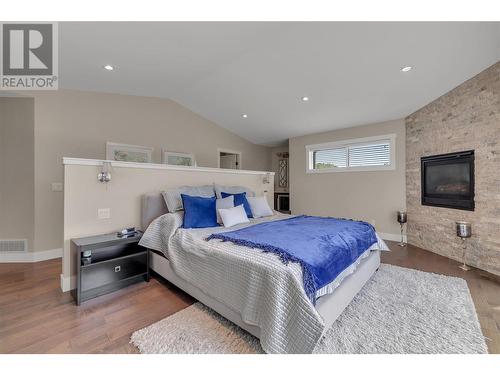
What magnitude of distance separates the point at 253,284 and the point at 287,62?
2873 millimetres

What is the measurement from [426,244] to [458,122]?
80.9 inches

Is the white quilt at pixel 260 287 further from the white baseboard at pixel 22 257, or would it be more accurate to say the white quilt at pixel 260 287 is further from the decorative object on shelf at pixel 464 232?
the white baseboard at pixel 22 257

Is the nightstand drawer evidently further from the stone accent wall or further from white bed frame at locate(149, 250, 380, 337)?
the stone accent wall

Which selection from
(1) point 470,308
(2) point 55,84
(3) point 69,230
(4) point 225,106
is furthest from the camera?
(4) point 225,106

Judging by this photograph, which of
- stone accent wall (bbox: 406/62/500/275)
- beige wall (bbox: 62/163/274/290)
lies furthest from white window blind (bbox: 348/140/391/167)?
beige wall (bbox: 62/163/274/290)

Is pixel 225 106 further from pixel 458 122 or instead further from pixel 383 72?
pixel 458 122

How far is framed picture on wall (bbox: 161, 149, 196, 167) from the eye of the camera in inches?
182

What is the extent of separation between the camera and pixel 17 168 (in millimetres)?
3328

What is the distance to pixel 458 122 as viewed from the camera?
3.28m

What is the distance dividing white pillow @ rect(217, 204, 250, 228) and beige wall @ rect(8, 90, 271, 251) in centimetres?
249
